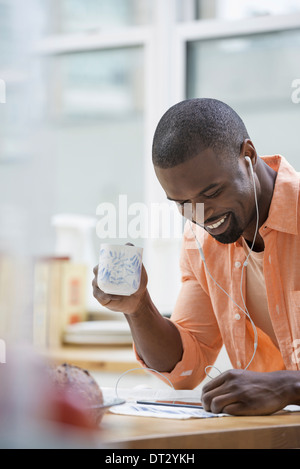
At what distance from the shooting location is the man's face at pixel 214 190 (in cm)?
116

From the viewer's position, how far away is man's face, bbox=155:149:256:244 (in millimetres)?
1163

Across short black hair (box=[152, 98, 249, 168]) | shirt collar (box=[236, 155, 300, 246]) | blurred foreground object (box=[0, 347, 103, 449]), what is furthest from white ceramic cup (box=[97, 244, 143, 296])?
blurred foreground object (box=[0, 347, 103, 449])

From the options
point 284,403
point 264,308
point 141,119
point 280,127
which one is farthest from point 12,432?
A: point 141,119

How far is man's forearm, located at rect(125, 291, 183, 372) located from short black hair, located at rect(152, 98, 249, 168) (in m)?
0.29

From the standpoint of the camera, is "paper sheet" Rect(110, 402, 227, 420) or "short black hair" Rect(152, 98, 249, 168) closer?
"paper sheet" Rect(110, 402, 227, 420)

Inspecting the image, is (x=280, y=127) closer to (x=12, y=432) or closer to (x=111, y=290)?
(x=111, y=290)

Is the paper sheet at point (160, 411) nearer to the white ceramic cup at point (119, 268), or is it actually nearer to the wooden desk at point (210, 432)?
the wooden desk at point (210, 432)

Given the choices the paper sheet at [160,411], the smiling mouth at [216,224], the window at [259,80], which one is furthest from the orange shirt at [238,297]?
the window at [259,80]

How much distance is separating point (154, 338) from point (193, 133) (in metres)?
0.42

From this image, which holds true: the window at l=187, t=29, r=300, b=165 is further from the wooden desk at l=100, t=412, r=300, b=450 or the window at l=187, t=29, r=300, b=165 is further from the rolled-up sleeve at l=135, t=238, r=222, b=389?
the wooden desk at l=100, t=412, r=300, b=450

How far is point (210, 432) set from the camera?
80cm

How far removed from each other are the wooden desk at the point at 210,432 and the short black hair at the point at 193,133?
18.2 inches

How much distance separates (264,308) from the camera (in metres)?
1.37
